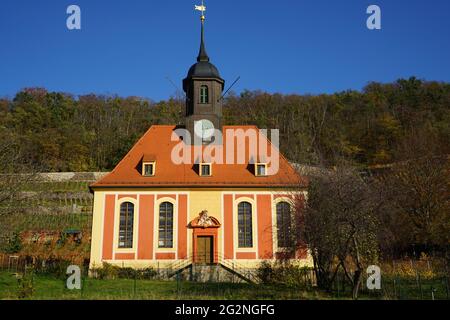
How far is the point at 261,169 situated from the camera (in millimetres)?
25859

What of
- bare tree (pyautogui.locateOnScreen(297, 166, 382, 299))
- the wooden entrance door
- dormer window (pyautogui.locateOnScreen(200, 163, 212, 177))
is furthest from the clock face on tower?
bare tree (pyautogui.locateOnScreen(297, 166, 382, 299))

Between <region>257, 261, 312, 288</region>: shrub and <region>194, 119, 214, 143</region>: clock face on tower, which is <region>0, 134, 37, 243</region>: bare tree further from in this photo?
<region>257, 261, 312, 288</region>: shrub

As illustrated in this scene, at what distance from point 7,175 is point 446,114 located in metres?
52.2

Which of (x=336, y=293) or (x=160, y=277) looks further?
(x=160, y=277)

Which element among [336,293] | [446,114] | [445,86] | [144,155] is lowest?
[336,293]

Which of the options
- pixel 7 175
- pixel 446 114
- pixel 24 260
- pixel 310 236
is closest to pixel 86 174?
pixel 24 260

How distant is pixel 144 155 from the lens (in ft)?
86.0

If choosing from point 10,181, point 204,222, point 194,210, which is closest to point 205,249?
point 204,222

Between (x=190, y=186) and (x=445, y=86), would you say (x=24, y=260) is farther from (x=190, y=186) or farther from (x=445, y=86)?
(x=445, y=86)

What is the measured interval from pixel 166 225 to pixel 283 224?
667cm

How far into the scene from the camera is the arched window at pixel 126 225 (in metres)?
24.2

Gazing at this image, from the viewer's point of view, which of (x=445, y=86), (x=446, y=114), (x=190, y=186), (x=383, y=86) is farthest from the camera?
(x=383, y=86)

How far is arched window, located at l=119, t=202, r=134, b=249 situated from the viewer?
79.3 ft

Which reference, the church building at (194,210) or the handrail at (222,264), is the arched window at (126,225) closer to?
the church building at (194,210)
